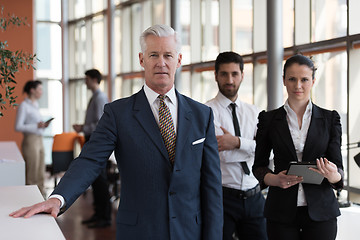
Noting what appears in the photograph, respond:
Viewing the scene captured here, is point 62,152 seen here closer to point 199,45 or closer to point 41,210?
point 199,45

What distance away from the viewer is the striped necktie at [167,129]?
200 cm

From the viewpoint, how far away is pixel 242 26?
6.69 meters

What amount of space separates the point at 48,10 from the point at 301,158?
434 inches

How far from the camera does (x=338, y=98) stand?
17.1ft

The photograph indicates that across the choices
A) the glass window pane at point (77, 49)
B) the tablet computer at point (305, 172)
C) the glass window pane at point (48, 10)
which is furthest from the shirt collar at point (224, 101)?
the glass window pane at point (48, 10)

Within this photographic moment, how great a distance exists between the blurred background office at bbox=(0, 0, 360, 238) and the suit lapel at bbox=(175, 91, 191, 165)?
266 cm

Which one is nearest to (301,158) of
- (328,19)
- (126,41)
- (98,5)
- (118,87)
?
(328,19)

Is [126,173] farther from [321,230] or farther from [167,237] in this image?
[321,230]

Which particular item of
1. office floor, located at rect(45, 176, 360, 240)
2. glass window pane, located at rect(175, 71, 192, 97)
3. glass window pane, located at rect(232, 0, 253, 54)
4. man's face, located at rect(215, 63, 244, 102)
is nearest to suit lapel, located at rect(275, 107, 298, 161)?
man's face, located at rect(215, 63, 244, 102)

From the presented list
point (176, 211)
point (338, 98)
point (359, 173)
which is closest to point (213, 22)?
point (338, 98)

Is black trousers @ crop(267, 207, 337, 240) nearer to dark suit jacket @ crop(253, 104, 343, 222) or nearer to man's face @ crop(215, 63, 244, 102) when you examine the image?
dark suit jacket @ crop(253, 104, 343, 222)

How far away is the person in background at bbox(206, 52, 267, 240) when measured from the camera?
9.64 feet

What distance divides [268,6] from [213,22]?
1646 mm

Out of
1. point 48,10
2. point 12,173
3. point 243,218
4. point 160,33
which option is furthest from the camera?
point 48,10
